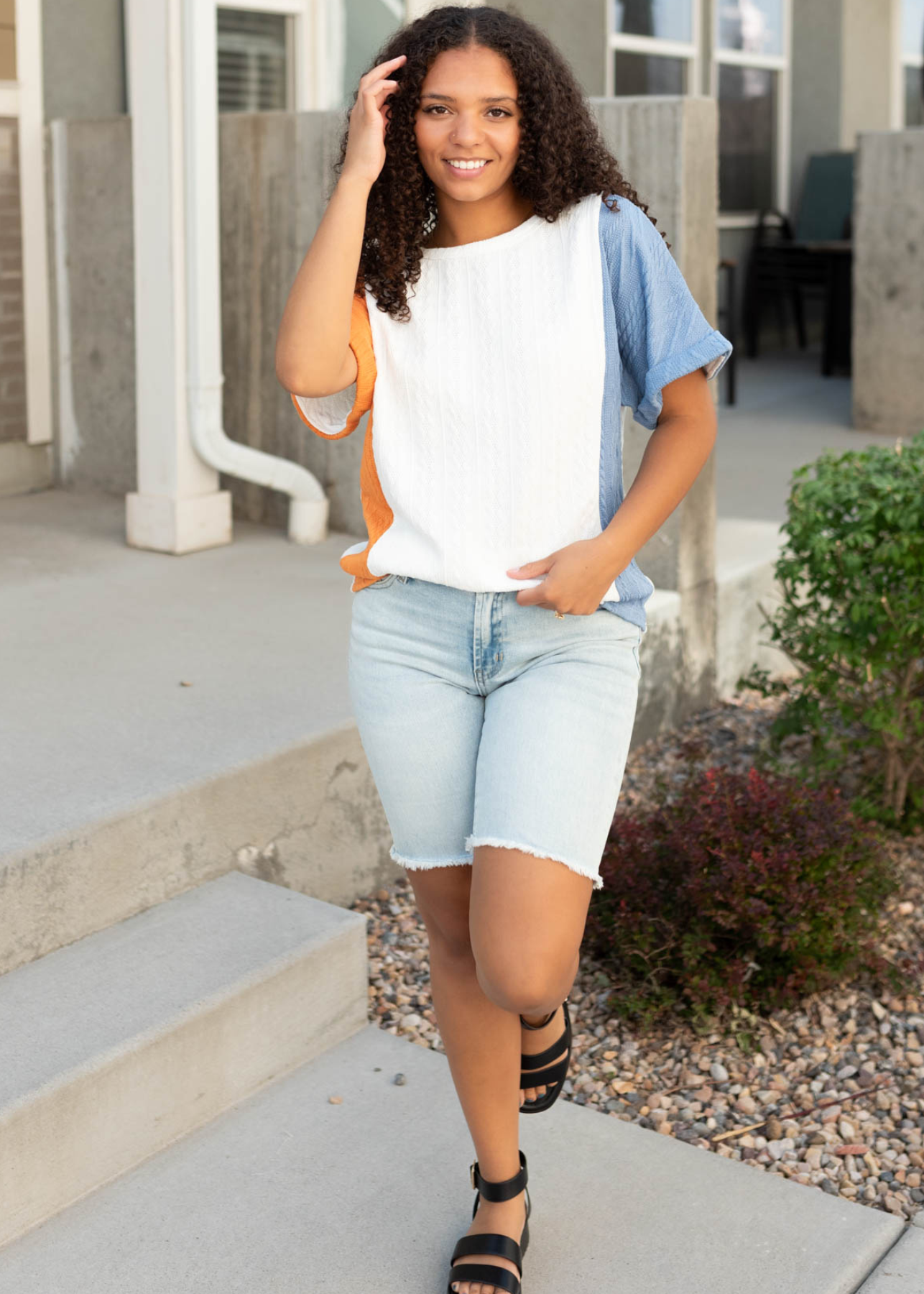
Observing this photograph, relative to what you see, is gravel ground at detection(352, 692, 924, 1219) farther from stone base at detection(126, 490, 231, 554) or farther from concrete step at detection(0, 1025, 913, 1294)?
stone base at detection(126, 490, 231, 554)

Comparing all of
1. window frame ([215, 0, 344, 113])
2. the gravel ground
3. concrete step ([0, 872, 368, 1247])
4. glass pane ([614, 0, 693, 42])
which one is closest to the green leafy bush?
the gravel ground

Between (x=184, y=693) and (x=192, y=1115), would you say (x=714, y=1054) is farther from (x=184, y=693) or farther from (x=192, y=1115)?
(x=184, y=693)

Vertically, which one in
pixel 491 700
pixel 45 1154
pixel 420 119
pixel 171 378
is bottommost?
pixel 45 1154

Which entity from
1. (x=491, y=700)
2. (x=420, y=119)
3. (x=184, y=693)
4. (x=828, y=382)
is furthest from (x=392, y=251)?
(x=828, y=382)

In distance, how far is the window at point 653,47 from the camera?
8922 millimetres

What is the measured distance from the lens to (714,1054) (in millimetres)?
3123

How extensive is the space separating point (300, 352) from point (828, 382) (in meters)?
7.87

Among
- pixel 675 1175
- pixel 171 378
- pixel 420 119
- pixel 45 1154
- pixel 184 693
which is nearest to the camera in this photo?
pixel 420 119

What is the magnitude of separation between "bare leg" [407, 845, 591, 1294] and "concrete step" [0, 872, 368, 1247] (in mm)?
609

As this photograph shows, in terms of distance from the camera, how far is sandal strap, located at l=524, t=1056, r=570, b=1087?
224cm

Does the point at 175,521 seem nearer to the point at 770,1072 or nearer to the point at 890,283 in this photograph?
the point at 770,1072

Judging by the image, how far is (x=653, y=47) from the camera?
30.2 feet

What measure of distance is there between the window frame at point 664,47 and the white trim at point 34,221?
397cm

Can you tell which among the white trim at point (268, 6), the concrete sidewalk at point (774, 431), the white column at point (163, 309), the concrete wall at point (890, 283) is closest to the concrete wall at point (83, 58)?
the white trim at point (268, 6)
